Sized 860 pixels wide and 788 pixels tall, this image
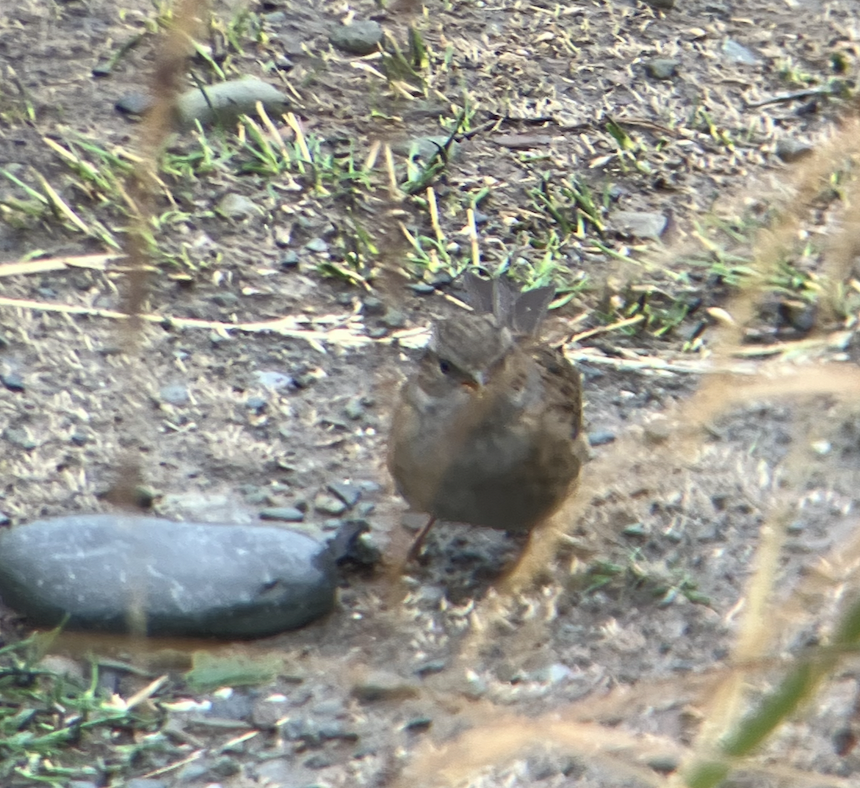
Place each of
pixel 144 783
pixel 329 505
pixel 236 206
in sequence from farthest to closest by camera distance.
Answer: pixel 236 206 → pixel 329 505 → pixel 144 783

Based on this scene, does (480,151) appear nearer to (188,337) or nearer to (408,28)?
(408,28)

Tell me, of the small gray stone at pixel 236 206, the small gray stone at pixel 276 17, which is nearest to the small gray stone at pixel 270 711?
the small gray stone at pixel 236 206

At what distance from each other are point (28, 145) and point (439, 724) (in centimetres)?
301

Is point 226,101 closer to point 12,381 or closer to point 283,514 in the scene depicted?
point 12,381

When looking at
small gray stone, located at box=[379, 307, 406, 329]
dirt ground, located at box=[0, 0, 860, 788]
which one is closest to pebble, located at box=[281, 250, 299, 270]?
dirt ground, located at box=[0, 0, 860, 788]

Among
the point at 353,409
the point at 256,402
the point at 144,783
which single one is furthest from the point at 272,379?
the point at 144,783

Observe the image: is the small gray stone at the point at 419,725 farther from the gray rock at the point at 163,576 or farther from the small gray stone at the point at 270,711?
the gray rock at the point at 163,576

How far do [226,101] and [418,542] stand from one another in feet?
7.36

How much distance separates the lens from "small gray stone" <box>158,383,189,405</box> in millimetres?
4562

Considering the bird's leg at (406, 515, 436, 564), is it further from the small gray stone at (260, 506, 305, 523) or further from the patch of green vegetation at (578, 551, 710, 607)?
the patch of green vegetation at (578, 551, 710, 607)

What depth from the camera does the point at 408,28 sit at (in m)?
6.05

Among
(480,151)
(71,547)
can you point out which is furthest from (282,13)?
A: (71,547)

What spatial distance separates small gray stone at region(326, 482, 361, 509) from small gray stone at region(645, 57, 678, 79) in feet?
8.43

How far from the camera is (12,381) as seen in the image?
14.9 feet
